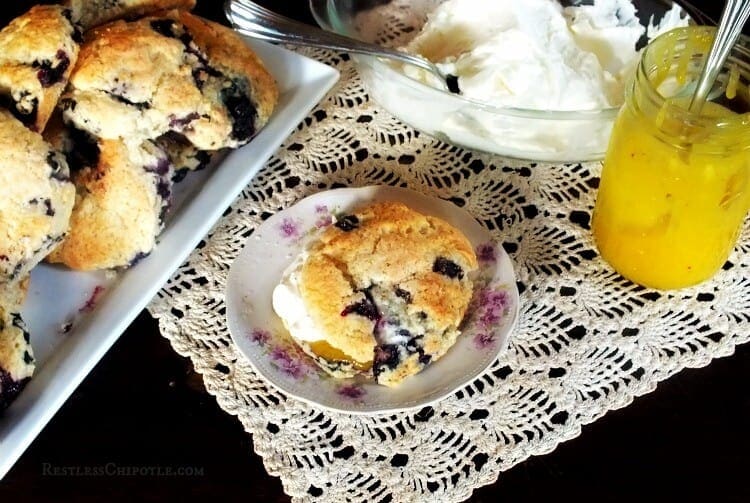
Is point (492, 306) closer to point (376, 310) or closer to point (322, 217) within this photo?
point (376, 310)

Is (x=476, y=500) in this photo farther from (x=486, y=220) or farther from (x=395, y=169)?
(x=395, y=169)

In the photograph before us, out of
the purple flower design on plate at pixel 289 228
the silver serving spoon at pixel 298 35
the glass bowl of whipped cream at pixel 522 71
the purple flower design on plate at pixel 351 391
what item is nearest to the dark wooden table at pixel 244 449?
the purple flower design on plate at pixel 351 391

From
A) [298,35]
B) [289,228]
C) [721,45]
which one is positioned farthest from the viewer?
[298,35]

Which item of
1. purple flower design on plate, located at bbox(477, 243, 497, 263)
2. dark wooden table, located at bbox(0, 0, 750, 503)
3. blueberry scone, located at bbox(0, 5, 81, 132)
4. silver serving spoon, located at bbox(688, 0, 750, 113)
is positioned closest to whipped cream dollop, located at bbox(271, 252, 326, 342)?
dark wooden table, located at bbox(0, 0, 750, 503)
